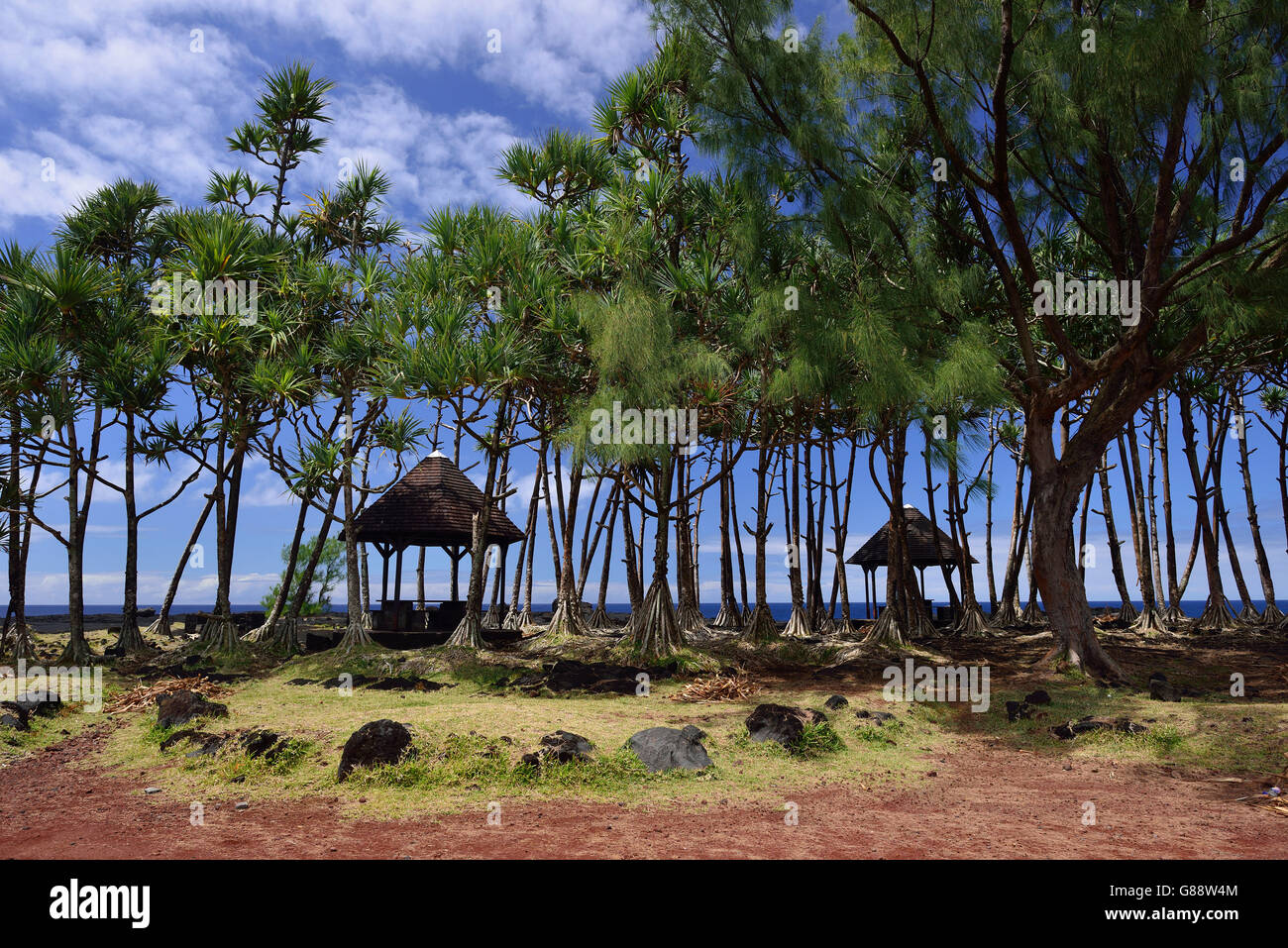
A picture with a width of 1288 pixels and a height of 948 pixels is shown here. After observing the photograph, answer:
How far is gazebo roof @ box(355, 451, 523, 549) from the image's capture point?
55.5ft

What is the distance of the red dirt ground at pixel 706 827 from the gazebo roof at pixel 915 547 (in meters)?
16.2

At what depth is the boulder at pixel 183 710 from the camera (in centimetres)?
859

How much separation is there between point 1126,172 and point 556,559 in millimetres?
14139

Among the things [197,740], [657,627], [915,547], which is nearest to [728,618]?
[915,547]

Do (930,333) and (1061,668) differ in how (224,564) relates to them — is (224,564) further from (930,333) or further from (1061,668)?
(1061,668)

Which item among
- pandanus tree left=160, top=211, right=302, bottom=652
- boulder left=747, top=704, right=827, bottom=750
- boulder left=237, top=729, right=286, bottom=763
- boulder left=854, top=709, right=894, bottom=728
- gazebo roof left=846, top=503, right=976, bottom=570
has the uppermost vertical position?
pandanus tree left=160, top=211, right=302, bottom=652

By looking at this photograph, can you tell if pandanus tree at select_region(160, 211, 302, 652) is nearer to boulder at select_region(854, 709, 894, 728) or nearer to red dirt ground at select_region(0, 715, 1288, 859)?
red dirt ground at select_region(0, 715, 1288, 859)

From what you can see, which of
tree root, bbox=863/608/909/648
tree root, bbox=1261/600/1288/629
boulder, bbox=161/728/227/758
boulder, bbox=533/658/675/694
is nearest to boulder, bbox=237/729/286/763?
boulder, bbox=161/728/227/758

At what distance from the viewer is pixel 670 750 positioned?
7125 millimetres

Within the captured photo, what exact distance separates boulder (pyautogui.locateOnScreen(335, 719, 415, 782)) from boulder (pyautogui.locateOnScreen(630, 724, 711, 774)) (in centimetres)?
193

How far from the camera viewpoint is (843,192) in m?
11.0

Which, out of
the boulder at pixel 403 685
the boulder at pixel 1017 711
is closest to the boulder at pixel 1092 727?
the boulder at pixel 1017 711

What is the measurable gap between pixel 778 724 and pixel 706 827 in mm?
2570

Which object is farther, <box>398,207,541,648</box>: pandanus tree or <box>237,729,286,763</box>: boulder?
<box>398,207,541,648</box>: pandanus tree
